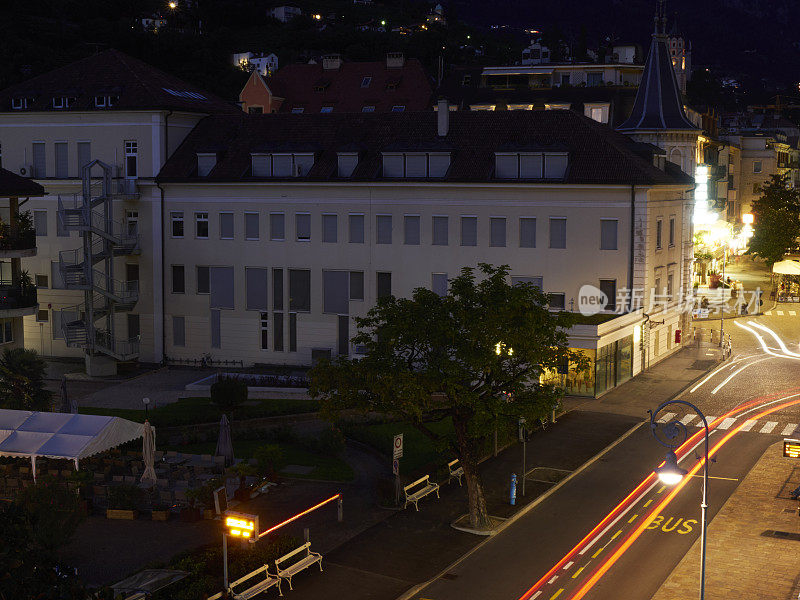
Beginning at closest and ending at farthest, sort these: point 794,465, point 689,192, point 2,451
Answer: point 2,451 < point 794,465 < point 689,192

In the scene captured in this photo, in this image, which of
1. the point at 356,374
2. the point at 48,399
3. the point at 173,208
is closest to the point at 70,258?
the point at 173,208

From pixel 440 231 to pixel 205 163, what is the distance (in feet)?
51.6

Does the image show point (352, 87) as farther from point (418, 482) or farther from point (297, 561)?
point (297, 561)

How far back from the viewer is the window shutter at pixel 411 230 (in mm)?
60844

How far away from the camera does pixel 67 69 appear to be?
6850cm

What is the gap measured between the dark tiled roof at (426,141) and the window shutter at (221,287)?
Answer: 5.71 m

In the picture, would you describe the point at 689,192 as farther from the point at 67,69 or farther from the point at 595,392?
the point at 67,69

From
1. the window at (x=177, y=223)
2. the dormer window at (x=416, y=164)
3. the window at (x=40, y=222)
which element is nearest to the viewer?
the dormer window at (x=416, y=164)

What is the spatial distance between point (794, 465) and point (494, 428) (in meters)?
16.6

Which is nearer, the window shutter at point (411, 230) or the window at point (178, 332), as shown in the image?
the window shutter at point (411, 230)

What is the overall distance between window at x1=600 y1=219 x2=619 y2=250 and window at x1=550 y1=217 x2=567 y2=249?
202cm

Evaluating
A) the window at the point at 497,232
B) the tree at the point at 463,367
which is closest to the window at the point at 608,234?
the window at the point at 497,232

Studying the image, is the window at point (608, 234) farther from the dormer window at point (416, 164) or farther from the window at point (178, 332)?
the window at point (178, 332)

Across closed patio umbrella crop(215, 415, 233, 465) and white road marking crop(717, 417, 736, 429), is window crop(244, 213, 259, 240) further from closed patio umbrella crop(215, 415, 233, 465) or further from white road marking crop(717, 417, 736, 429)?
white road marking crop(717, 417, 736, 429)
